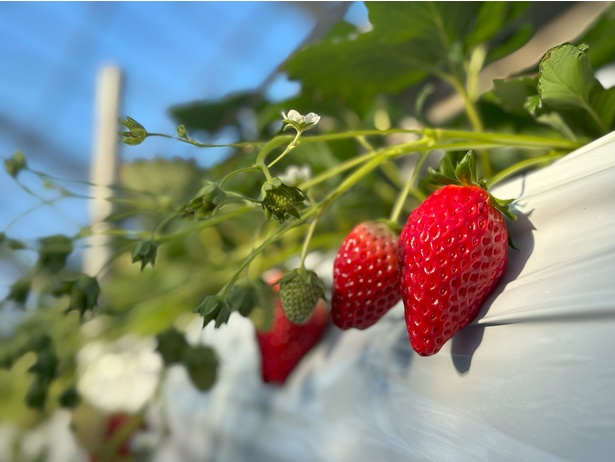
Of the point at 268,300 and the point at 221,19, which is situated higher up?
the point at 221,19

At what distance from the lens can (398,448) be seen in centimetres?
41

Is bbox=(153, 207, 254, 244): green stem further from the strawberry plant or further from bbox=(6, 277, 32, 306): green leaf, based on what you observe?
bbox=(6, 277, 32, 306): green leaf

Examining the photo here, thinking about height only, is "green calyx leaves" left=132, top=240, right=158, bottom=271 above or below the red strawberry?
above

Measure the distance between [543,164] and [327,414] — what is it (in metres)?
0.24

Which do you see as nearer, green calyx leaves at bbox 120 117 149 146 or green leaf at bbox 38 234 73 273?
green calyx leaves at bbox 120 117 149 146

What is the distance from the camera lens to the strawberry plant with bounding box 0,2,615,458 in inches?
12.7

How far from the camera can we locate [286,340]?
56cm

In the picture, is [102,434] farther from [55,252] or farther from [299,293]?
[299,293]

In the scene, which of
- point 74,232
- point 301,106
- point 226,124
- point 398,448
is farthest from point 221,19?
point 398,448

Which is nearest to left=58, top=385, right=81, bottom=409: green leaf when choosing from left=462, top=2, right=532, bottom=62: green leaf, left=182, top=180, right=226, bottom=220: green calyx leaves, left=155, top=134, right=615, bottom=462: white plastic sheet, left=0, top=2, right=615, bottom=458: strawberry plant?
left=0, top=2, right=615, bottom=458: strawberry plant

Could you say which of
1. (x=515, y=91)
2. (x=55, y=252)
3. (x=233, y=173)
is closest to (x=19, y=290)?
(x=55, y=252)

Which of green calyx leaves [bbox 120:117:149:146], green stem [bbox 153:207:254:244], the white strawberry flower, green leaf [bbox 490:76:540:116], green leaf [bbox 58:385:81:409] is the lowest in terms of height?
green leaf [bbox 58:385:81:409]

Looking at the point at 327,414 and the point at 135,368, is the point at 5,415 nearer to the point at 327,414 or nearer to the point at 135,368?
the point at 135,368

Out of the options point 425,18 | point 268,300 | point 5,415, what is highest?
point 425,18
